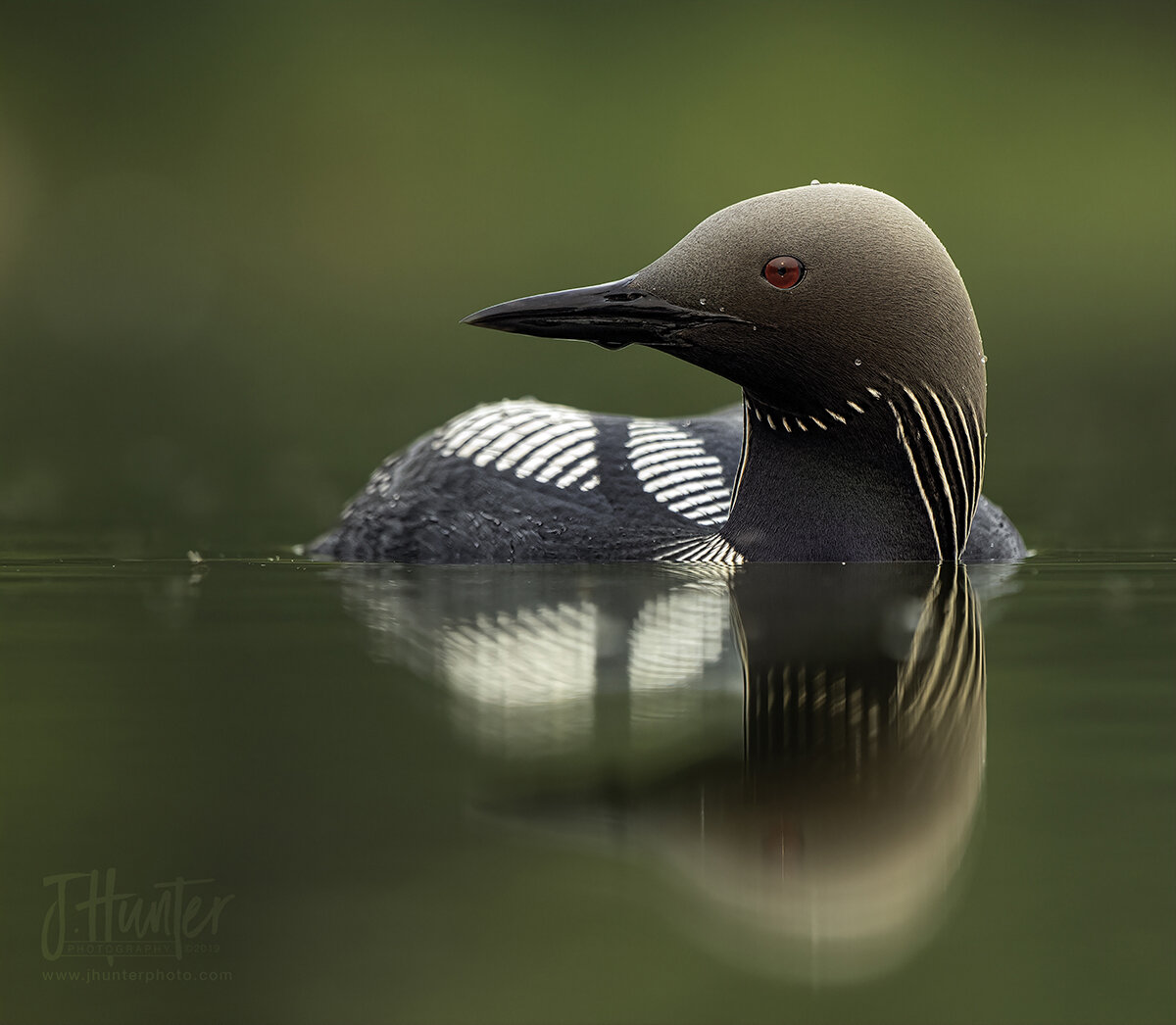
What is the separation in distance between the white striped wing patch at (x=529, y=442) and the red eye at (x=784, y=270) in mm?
915

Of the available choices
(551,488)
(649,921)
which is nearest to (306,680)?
(649,921)

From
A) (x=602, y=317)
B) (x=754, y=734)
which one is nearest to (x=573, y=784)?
(x=754, y=734)

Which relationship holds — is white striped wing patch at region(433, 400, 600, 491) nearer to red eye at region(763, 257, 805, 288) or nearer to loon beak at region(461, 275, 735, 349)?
loon beak at region(461, 275, 735, 349)

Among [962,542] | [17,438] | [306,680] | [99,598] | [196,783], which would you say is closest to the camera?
[196,783]

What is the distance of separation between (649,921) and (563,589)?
2017mm

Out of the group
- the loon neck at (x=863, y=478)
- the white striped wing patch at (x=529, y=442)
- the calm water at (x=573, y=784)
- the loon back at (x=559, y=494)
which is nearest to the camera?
the calm water at (x=573, y=784)

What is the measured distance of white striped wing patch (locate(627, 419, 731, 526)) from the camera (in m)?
3.96

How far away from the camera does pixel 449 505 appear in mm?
4223

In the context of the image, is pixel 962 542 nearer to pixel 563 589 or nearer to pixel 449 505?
pixel 563 589

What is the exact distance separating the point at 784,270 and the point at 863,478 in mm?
555

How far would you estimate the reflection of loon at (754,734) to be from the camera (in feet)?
3.92
